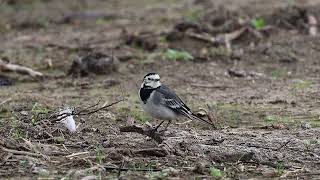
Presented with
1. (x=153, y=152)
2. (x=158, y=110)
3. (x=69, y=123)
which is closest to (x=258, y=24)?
A: (x=158, y=110)

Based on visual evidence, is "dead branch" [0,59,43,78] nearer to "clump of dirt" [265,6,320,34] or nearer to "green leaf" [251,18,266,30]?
"green leaf" [251,18,266,30]

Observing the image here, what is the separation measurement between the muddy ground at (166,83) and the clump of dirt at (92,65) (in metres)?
0.02

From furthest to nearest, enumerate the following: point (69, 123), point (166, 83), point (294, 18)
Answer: point (294, 18) < point (166, 83) < point (69, 123)

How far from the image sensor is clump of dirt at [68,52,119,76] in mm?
11641

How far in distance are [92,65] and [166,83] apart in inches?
42.2

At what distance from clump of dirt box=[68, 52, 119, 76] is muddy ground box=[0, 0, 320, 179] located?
2cm

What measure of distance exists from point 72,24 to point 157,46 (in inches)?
132

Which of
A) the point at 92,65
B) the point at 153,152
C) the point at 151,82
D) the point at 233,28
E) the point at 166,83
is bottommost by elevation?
the point at 166,83

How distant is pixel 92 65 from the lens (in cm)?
1163

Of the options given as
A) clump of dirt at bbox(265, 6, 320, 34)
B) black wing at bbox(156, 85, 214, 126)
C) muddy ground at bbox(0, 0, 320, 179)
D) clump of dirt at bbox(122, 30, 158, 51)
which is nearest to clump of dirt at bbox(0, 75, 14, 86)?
muddy ground at bbox(0, 0, 320, 179)

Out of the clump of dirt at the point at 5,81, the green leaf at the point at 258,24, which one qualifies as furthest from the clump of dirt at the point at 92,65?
the green leaf at the point at 258,24

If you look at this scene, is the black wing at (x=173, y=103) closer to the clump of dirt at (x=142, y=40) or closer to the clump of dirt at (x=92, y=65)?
the clump of dirt at (x=92, y=65)

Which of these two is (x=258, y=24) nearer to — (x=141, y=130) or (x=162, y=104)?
(x=162, y=104)

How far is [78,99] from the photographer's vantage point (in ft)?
34.0
